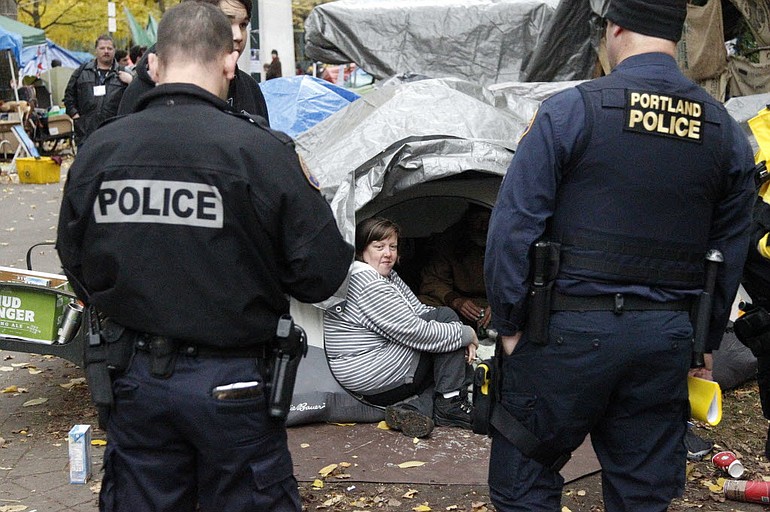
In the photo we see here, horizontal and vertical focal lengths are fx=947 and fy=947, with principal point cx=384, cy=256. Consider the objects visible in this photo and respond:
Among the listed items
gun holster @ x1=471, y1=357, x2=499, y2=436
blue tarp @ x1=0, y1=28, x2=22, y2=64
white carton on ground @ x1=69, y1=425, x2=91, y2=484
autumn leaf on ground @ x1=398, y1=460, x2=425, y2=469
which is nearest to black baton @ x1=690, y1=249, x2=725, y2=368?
gun holster @ x1=471, y1=357, x2=499, y2=436

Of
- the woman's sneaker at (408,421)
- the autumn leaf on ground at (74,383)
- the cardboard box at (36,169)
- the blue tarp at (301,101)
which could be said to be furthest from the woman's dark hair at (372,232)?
the cardboard box at (36,169)

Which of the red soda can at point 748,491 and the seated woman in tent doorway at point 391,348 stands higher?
the seated woman in tent doorway at point 391,348

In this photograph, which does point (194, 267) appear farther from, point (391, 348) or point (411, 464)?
point (391, 348)

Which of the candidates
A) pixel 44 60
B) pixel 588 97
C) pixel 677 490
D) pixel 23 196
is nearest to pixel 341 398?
pixel 677 490

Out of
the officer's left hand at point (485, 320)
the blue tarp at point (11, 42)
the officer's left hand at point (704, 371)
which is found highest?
the blue tarp at point (11, 42)

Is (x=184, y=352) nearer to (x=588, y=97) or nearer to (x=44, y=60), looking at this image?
(x=588, y=97)

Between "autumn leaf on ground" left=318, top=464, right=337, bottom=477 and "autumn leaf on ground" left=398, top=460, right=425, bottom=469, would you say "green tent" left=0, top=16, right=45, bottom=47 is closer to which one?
"autumn leaf on ground" left=318, top=464, right=337, bottom=477

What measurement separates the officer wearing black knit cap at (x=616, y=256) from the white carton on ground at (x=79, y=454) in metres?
2.31

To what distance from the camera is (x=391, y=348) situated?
17.7 ft

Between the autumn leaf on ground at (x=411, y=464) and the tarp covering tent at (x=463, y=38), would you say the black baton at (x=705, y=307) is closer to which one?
the autumn leaf on ground at (x=411, y=464)

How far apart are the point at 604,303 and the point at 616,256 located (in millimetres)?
154

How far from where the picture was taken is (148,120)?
8.91 feet

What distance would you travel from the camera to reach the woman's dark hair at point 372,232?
543 centimetres

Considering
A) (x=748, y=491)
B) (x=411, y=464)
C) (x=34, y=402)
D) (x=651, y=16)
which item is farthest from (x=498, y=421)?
(x=34, y=402)
